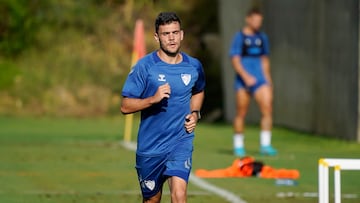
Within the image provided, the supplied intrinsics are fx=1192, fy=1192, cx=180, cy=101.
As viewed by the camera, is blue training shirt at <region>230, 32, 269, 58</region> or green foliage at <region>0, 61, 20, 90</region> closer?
blue training shirt at <region>230, 32, 269, 58</region>

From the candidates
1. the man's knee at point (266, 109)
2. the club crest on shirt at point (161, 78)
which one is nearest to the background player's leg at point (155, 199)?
the club crest on shirt at point (161, 78)

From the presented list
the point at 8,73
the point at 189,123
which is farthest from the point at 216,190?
the point at 8,73

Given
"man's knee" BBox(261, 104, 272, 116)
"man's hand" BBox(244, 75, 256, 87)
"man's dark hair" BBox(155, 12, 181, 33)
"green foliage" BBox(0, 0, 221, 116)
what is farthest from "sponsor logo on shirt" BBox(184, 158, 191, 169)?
"green foliage" BBox(0, 0, 221, 116)

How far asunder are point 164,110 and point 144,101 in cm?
25

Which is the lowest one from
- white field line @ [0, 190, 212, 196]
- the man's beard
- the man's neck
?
white field line @ [0, 190, 212, 196]

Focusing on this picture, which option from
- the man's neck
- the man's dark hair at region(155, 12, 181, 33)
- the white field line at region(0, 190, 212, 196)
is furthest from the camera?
the white field line at region(0, 190, 212, 196)

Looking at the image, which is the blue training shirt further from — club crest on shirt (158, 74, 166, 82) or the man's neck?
club crest on shirt (158, 74, 166, 82)

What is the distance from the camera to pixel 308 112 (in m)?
24.3

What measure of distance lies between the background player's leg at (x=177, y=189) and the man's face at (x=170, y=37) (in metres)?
0.96

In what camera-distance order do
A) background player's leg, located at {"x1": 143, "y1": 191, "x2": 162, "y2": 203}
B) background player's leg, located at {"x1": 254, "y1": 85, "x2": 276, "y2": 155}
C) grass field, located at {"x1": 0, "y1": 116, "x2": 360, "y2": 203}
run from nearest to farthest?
background player's leg, located at {"x1": 143, "y1": 191, "x2": 162, "y2": 203}, grass field, located at {"x1": 0, "y1": 116, "x2": 360, "y2": 203}, background player's leg, located at {"x1": 254, "y1": 85, "x2": 276, "y2": 155}

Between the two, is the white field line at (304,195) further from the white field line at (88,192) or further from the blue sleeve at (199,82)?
the blue sleeve at (199,82)

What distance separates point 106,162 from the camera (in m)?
17.3

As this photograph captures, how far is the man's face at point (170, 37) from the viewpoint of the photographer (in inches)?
351

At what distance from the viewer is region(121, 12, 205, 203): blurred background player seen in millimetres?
8953
